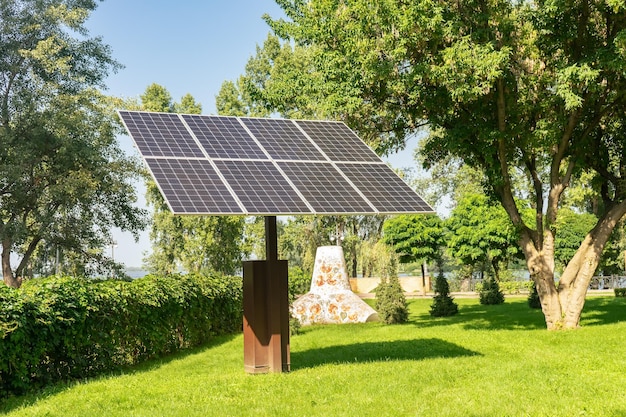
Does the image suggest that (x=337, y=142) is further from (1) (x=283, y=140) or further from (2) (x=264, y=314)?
(2) (x=264, y=314)

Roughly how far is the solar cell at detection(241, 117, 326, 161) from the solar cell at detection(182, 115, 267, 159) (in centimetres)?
24

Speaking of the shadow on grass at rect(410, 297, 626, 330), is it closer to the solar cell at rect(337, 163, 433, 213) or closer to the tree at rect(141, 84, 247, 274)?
the solar cell at rect(337, 163, 433, 213)

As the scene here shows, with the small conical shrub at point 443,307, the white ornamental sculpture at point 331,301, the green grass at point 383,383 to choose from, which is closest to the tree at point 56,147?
the white ornamental sculpture at point 331,301

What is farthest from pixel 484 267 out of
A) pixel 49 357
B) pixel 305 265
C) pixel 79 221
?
pixel 49 357

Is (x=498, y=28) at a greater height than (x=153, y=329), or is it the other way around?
(x=498, y=28)

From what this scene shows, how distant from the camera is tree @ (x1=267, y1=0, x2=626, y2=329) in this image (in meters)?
18.5

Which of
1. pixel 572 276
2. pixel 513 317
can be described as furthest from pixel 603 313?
pixel 572 276

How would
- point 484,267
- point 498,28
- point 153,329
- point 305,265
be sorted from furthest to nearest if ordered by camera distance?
point 484,267
point 305,265
point 498,28
point 153,329

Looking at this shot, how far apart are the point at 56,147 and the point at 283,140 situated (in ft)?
76.4

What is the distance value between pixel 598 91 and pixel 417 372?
35.7ft

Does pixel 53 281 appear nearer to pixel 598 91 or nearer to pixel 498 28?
pixel 498 28

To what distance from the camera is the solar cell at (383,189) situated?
40.2 feet

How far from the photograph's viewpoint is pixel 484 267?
5425cm

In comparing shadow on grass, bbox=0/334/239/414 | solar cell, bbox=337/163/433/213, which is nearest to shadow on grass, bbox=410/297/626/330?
shadow on grass, bbox=0/334/239/414
